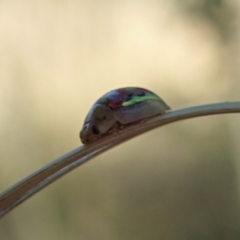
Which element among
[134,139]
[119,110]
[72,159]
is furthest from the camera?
[134,139]

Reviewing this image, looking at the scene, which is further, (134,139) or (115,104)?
(134,139)

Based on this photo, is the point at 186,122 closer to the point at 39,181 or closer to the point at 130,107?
the point at 130,107

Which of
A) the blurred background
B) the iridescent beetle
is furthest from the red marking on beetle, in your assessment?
the blurred background

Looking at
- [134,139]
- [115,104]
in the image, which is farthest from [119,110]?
[134,139]

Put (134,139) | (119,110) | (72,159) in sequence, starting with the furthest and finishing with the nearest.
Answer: (134,139), (119,110), (72,159)

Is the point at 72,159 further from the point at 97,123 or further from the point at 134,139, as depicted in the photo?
the point at 134,139

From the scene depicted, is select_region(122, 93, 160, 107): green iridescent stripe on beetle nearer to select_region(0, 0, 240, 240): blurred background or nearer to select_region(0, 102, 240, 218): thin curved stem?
select_region(0, 102, 240, 218): thin curved stem

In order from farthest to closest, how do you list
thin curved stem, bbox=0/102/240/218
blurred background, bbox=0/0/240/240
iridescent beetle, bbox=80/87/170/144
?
1. blurred background, bbox=0/0/240/240
2. iridescent beetle, bbox=80/87/170/144
3. thin curved stem, bbox=0/102/240/218
